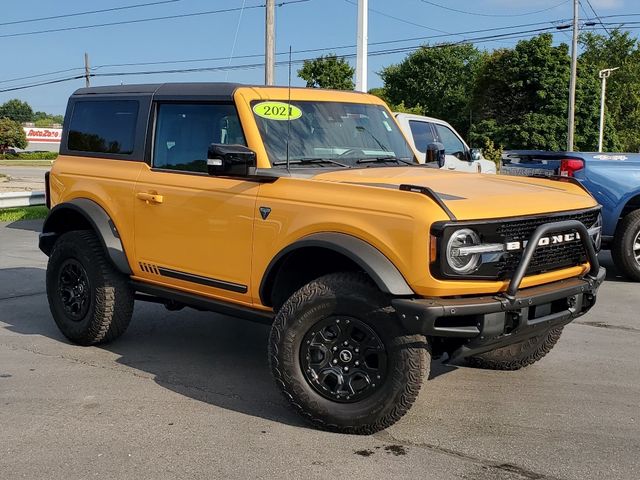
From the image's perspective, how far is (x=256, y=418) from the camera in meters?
4.21

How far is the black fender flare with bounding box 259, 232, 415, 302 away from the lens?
362cm

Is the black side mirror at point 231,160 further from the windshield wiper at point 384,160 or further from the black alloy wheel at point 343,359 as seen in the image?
the black alloy wheel at point 343,359

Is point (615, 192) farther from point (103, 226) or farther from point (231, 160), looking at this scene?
point (103, 226)

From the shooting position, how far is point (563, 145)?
4500 centimetres

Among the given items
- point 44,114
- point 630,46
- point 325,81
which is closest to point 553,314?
point 325,81

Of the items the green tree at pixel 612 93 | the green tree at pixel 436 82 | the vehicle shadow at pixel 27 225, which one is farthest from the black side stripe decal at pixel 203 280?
the green tree at pixel 436 82

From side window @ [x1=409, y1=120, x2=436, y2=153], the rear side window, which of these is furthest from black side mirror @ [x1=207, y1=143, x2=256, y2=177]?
side window @ [x1=409, y1=120, x2=436, y2=153]

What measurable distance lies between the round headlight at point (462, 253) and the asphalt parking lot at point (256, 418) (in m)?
0.98

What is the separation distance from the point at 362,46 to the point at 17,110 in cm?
14919

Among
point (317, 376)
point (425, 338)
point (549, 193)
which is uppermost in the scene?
point (549, 193)

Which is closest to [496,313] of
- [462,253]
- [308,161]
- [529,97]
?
[462,253]

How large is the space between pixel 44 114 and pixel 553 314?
20346 cm

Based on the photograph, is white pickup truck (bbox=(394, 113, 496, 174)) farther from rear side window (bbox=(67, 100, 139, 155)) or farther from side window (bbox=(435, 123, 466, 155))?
rear side window (bbox=(67, 100, 139, 155))

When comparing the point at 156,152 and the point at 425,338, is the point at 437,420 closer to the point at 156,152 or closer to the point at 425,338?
the point at 425,338
